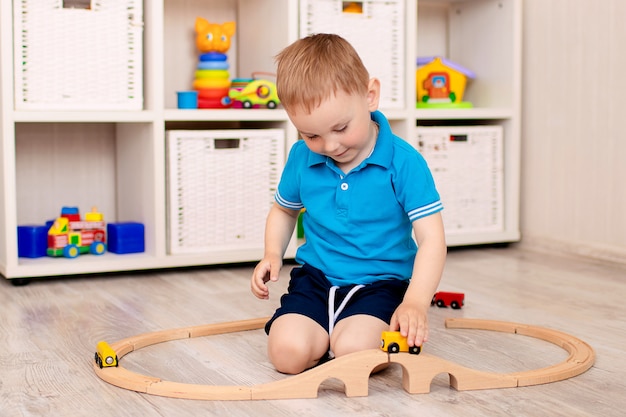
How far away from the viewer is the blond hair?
1.11 metres

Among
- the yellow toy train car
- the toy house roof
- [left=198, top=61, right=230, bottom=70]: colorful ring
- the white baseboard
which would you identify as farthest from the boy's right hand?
the toy house roof

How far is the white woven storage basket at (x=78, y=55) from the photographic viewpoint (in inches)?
71.2

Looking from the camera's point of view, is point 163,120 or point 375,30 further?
point 375,30

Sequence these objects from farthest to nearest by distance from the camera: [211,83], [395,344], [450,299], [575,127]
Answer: [575,127] < [211,83] < [450,299] < [395,344]

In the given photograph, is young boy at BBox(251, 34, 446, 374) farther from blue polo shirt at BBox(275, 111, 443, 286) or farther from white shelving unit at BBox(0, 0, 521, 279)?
white shelving unit at BBox(0, 0, 521, 279)

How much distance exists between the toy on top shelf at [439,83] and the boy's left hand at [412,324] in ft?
4.14

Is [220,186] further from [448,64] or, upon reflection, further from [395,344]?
[395,344]

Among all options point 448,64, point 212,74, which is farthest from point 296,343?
point 448,64

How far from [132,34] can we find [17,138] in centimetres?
45

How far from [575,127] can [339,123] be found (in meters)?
1.26

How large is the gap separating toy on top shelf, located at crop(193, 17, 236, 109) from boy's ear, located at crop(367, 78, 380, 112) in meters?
0.92

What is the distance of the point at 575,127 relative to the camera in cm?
222

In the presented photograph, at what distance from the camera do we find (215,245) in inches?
79.2

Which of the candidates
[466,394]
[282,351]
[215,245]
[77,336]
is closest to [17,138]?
[215,245]
